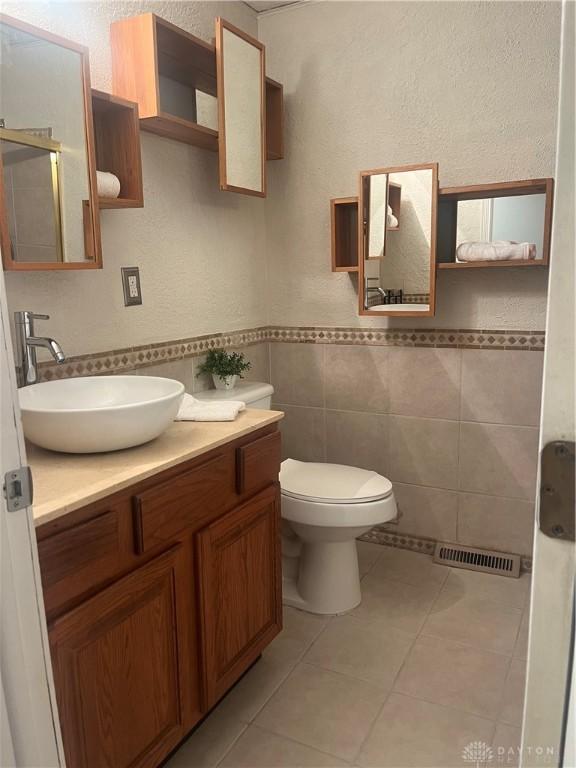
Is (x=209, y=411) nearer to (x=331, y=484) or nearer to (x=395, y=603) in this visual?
(x=331, y=484)

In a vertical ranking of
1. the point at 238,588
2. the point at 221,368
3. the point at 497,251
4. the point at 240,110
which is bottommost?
the point at 238,588

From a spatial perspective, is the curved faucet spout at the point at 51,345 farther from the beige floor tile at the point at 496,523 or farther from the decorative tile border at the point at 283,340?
the beige floor tile at the point at 496,523

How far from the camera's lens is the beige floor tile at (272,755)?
1593 millimetres

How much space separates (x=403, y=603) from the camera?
7.74 feet

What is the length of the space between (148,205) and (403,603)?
1.78m

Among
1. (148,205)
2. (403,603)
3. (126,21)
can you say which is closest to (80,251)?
(148,205)

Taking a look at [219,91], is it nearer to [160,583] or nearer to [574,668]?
[160,583]

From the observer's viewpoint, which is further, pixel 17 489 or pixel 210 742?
pixel 210 742

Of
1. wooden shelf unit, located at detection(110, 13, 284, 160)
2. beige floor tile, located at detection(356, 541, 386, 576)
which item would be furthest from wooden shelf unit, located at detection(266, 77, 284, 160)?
beige floor tile, located at detection(356, 541, 386, 576)

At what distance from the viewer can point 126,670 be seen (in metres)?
1.33

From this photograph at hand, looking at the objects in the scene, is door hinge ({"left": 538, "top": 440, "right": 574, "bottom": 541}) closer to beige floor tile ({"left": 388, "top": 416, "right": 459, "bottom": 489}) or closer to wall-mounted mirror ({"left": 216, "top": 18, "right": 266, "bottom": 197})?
wall-mounted mirror ({"left": 216, "top": 18, "right": 266, "bottom": 197})

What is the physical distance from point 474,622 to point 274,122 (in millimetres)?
A: 2225

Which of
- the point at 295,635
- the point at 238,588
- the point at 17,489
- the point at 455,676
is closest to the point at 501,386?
the point at 455,676

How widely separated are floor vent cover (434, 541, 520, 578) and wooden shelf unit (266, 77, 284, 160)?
1.90 meters
